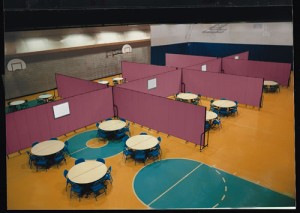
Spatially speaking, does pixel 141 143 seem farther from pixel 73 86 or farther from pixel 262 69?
pixel 262 69

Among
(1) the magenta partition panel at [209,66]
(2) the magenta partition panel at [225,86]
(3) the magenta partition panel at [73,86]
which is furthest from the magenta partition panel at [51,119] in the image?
(1) the magenta partition panel at [209,66]

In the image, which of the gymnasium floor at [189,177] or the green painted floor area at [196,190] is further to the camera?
the gymnasium floor at [189,177]

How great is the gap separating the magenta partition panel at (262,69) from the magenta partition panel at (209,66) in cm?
54

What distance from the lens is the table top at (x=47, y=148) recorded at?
31.7 ft

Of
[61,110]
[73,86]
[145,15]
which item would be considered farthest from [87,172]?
[73,86]

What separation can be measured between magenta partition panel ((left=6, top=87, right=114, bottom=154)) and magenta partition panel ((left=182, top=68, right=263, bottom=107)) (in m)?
6.49

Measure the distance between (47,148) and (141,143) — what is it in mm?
3829

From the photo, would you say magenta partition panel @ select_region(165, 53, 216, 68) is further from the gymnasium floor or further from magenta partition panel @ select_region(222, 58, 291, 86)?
the gymnasium floor

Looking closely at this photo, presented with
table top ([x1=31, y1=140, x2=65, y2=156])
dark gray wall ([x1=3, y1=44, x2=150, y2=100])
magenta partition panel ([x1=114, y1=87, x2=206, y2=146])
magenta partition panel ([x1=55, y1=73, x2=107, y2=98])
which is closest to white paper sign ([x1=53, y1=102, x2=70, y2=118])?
table top ([x1=31, y1=140, x2=65, y2=156])

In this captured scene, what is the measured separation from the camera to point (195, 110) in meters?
10.7

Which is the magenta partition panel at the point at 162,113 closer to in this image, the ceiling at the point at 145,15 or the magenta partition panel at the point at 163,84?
the magenta partition panel at the point at 163,84

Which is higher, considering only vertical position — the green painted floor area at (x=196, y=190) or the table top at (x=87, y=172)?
the table top at (x=87, y=172)

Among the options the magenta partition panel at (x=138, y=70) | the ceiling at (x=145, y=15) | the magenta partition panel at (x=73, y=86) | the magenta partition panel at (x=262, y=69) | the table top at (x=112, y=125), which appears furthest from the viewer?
the magenta partition panel at (x=262, y=69)

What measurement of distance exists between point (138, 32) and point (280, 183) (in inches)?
860
